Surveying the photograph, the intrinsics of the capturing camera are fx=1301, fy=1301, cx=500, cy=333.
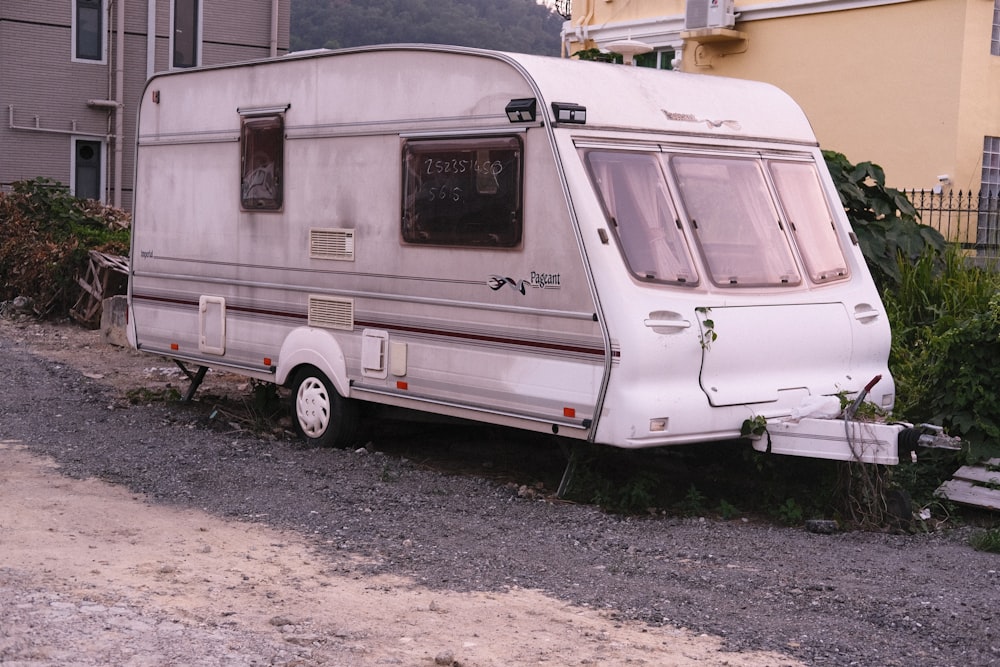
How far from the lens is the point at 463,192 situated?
8.09m

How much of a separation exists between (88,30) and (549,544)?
1683 centimetres

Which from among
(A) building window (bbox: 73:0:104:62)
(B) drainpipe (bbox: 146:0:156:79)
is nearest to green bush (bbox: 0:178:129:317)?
(A) building window (bbox: 73:0:104:62)

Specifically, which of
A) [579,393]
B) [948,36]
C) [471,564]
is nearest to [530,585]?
[471,564]

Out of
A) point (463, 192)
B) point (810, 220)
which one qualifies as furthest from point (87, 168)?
point (810, 220)

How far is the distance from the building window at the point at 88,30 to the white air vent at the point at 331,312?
44.2ft

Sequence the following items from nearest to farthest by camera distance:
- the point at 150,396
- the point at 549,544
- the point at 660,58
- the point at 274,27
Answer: the point at 549,544 < the point at 150,396 < the point at 660,58 < the point at 274,27

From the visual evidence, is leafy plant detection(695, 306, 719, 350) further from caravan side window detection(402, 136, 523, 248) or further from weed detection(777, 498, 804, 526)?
caravan side window detection(402, 136, 523, 248)

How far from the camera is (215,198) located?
33.2ft

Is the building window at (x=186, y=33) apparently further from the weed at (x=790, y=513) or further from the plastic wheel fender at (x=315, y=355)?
the weed at (x=790, y=513)

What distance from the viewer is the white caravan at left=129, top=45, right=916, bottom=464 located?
7.25 m

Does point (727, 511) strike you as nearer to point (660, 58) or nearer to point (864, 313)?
point (864, 313)

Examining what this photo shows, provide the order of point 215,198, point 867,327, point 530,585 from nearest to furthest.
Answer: point 530,585
point 867,327
point 215,198

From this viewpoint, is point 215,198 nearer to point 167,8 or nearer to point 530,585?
point 530,585

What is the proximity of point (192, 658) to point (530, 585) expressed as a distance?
5.88 ft
